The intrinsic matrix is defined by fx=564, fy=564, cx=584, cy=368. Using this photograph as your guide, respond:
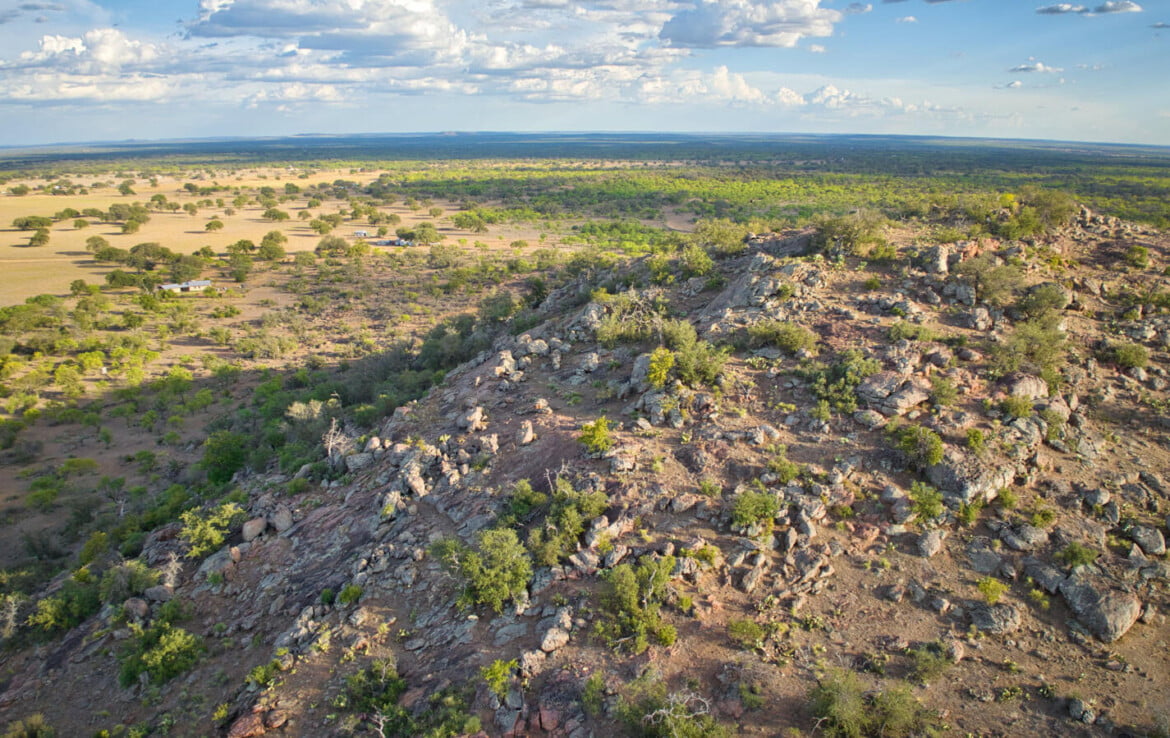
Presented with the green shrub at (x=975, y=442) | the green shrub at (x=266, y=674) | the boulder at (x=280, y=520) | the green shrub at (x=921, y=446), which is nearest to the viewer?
the green shrub at (x=266, y=674)

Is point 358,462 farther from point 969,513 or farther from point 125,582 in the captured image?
point 969,513

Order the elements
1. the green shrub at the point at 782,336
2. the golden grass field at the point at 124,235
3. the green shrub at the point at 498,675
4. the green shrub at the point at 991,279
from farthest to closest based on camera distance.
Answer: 1. the golden grass field at the point at 124,235
2. the green shrub at the point at 991,279
3. the green shrub at the point at 782,336
4. the green shrub at the point at 498,675

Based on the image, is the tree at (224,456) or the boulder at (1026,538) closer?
the boulder at (1026,538)

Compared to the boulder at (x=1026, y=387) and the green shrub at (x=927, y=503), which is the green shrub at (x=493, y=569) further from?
the boulder at (x=1026, y=387)

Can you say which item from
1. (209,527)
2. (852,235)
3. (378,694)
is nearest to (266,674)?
(378,694)

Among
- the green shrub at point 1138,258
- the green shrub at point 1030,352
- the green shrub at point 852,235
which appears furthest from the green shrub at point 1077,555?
the green shrub at point 1138,258

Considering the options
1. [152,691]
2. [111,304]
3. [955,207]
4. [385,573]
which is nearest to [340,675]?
[385,573]

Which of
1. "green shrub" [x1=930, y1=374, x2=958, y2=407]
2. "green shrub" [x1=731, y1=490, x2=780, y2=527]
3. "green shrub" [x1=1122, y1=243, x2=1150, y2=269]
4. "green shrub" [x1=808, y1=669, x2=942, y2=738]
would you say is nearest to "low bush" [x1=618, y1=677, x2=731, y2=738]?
"green shrub" [x1=808, y1=669, x2=942, y2=738]
